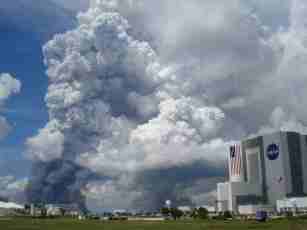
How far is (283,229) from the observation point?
3875 inches

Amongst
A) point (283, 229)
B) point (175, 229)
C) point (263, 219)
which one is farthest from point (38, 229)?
point (263, 219)

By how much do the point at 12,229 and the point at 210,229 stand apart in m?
47.3

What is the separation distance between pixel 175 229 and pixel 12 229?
38862mm

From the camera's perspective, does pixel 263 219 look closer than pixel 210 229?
No

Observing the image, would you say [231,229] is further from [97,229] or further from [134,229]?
[97,229]

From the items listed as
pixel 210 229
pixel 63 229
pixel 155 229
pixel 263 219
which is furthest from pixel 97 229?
pixel 263 219

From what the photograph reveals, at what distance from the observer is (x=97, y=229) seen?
353ft

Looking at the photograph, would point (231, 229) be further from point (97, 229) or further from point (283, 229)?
point (97, 229)

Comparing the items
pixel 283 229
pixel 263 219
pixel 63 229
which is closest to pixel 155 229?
pixel 63 229

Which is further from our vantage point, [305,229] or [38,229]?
[38,229]

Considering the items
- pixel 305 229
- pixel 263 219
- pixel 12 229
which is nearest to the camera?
pixel 305 229

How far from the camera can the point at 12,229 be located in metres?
104

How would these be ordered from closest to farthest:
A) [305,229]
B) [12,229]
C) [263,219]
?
[305,229] < [12,229] < [263,219]

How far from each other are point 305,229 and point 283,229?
470 cm
